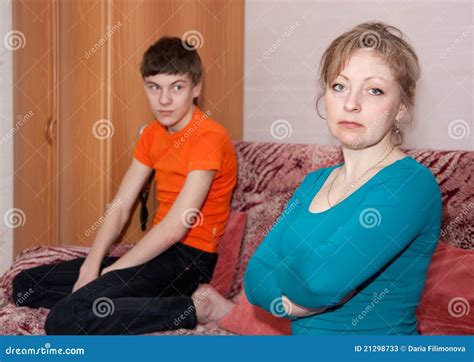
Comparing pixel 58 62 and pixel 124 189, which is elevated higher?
pixel 58 62

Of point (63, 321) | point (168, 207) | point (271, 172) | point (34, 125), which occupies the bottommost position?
point (63, 321)

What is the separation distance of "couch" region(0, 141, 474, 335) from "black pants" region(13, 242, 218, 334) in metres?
0.05

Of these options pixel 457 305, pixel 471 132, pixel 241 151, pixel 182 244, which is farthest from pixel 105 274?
pixel 471 132

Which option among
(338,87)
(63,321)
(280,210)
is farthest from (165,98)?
(338,87)

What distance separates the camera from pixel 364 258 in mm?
1085

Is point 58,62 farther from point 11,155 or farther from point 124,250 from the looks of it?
point 124,250

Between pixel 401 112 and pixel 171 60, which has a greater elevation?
pixel 171 60

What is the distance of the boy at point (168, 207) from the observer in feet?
6.09

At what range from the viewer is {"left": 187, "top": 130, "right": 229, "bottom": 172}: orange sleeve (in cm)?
189

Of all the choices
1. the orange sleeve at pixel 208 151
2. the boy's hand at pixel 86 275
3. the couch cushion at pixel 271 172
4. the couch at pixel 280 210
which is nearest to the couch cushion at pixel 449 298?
the couch at pixel 280 210

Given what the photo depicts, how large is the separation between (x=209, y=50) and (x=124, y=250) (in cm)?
81

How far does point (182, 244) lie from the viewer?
6.40 ft

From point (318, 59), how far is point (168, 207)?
76 centimetres

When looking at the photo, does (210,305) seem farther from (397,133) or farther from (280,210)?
(397,133)
